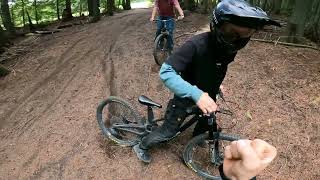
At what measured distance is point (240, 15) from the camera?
2779 millimetres

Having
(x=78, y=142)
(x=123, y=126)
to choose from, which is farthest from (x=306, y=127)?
(x=78, y=142)

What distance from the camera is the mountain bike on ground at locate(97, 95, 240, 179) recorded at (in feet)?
16.2

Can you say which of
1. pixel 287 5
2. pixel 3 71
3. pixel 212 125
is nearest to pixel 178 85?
pixel 212 125

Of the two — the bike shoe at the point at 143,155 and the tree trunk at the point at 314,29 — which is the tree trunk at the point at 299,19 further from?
the bike shoe at the point at 143,155

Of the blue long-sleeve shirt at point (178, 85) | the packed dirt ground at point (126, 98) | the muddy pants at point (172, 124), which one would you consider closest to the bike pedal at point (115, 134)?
the packed dirt ground at point (126, 98)

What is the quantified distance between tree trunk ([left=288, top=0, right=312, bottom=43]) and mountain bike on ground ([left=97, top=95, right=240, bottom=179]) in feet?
16.9

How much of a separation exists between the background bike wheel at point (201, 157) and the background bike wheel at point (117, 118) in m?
0.87

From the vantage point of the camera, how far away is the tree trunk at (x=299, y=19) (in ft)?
30.5

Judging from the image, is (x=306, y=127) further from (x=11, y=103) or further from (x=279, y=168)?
(x=11, y=103)

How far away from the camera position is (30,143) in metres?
6.47

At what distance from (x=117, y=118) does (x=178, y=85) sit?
10.5ft

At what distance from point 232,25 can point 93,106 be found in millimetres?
4921

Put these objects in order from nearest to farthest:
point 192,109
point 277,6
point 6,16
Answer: point 192,109 < point 6,16 < point 277,6

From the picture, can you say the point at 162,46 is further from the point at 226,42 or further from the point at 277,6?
the point at 277,6
